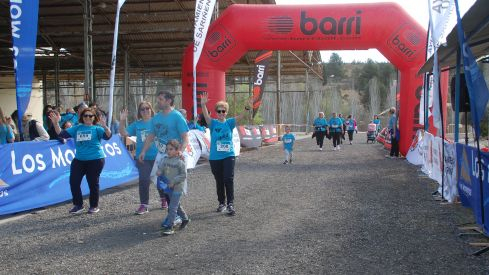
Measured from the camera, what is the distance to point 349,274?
443cm

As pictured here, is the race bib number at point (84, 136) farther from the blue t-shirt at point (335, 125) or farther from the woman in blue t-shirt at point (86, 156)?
the blue t-shirt at point (335, 125)

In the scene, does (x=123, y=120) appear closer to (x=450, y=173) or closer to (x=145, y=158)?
(x=145, y=158)

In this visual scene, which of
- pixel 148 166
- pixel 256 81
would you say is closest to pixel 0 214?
pixel 148 166

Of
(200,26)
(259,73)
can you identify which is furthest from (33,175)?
(259,73)

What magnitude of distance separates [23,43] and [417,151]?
32.3 feet

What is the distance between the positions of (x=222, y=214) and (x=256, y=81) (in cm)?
1556

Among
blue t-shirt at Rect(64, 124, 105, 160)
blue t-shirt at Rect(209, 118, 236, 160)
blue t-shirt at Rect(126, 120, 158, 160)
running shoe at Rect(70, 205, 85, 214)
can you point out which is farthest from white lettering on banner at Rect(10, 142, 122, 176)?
blue t-shirt at Rect(209, 118, 236, 160)

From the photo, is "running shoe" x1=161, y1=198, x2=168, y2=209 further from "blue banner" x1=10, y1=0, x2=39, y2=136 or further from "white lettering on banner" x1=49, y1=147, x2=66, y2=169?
"blue banner" x1=10, y1=0, x2=39, y2=136

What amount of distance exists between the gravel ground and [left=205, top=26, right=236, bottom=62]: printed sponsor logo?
23.0 ft

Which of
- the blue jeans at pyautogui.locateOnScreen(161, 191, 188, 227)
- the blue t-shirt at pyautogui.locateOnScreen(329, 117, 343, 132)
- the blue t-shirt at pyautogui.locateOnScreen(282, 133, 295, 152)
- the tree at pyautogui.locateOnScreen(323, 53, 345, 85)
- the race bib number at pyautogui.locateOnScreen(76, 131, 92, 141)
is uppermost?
the tree at pyautogui.locateOnScreen(323, 53, 345, 85)

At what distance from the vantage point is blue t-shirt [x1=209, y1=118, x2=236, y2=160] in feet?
23.4

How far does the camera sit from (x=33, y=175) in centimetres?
777

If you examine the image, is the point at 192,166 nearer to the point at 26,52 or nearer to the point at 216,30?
the point at 216,30

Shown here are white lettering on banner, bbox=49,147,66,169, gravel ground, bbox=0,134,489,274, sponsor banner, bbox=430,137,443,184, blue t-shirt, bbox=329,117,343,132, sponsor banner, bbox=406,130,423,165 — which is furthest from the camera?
blue t-shirt, bbox=329,117,343,132
